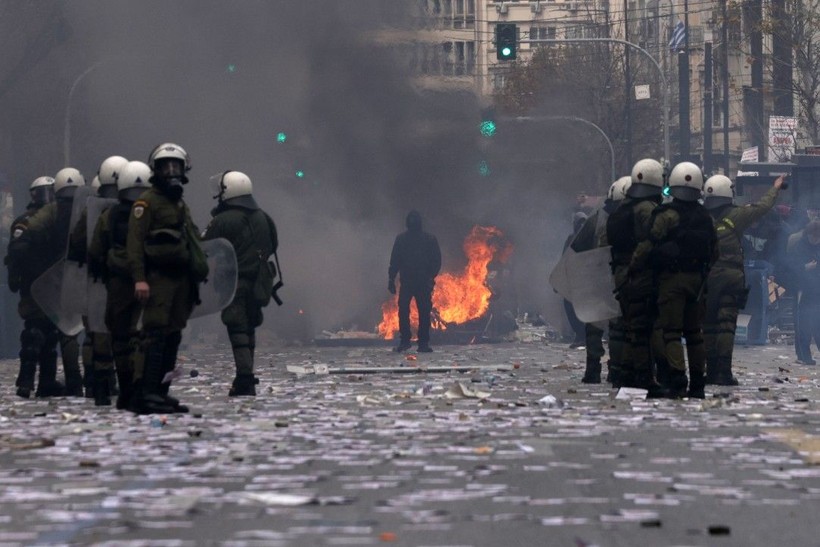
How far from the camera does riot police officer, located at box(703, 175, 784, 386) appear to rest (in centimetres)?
1518

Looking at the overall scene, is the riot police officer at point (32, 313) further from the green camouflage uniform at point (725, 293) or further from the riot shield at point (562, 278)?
the green camouflage uniform at point (725, 293)

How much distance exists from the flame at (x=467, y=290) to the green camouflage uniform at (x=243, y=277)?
48.3ft

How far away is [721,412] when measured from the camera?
11.7m

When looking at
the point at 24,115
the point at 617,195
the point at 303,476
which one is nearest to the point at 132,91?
the point at 24,115

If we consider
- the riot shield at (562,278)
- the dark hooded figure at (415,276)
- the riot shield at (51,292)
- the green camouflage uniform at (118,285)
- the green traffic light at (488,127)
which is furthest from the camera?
the green traffic light at (488,127)

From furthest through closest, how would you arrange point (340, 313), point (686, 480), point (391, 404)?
point (340, 313)
point (391, 404)
point (686, 480)

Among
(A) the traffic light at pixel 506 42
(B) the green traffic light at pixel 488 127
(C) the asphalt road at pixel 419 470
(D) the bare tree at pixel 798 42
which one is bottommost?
(C) the asphalt road at pixel 419 470

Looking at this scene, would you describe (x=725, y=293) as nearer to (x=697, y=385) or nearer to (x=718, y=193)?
(x=718, y=193)

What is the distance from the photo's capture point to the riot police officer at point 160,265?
11602mm

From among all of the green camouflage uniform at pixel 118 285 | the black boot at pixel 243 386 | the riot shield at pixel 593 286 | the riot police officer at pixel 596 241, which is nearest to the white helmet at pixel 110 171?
the green camouflage uniform at pixel 118 285

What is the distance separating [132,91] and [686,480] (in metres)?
28.0

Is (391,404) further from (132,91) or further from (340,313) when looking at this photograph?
(132,91)

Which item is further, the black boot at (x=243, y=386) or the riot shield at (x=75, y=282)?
the black boot at (x=243, y=386)

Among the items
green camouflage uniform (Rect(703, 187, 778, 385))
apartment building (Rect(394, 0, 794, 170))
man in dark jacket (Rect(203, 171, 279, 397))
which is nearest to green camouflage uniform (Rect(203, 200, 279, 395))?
man in dark jacket (Rect(203, 171, 279, 397))
